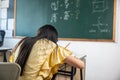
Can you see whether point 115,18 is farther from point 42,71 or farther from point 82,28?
point 42,71

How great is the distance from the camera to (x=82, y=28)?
10.4ft

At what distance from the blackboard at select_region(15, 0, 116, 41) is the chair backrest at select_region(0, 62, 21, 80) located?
6.68 ft

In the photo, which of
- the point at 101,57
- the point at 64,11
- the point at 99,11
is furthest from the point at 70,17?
the point at 101,57

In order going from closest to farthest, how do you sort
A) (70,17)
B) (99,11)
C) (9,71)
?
(9,71) < (99,11) < (70,17)

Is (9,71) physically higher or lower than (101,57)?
higher

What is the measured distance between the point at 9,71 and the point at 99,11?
2152 mm

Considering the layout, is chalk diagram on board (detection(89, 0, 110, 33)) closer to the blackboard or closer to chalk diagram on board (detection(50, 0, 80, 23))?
the blackboard

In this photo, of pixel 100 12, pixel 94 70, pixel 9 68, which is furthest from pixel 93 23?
pixel 9 68

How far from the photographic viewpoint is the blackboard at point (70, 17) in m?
2.93

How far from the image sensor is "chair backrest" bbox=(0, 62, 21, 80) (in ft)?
3.90

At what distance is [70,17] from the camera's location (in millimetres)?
3283

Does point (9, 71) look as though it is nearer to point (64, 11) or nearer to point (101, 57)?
point (101, 57)

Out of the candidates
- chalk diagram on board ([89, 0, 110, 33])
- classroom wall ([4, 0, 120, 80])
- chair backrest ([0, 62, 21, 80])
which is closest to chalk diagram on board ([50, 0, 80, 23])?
chalk diagram on board ([89, 0, 110, 33])

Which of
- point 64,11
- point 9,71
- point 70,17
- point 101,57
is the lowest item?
point 101,57
